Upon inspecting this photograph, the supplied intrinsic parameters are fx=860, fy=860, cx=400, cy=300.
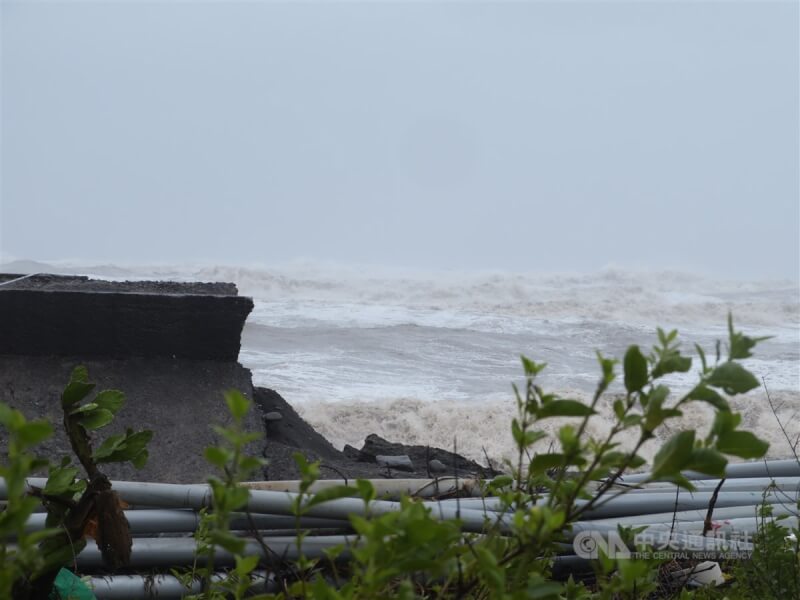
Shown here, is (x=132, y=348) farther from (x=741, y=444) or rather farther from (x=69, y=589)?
(x=741, y=444)

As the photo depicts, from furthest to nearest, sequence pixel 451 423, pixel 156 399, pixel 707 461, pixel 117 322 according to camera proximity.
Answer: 1. pixel 451 423
2. pixel 117 322
3. pixel 156 399
4. pixel 707 461

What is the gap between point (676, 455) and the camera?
3.02ft

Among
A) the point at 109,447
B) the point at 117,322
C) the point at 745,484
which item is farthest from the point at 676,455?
the point at 117,322

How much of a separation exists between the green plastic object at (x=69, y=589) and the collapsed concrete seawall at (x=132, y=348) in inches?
101

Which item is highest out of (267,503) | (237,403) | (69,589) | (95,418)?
(237,403)

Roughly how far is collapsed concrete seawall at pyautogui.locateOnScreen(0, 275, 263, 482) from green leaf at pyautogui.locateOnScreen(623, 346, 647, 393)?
12.0 ft

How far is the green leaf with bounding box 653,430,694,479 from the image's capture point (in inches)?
36.2

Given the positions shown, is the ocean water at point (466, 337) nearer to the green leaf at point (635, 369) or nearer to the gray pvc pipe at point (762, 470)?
the green leaf at point (635, 369)

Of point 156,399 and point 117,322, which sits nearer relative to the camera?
point 156,399

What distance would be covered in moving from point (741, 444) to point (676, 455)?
A: 0.07 metres

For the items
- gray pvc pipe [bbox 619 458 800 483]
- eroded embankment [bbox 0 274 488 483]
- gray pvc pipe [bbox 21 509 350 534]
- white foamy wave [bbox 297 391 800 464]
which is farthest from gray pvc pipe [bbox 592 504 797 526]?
white foamy wave [bbox 297 391 800 464]

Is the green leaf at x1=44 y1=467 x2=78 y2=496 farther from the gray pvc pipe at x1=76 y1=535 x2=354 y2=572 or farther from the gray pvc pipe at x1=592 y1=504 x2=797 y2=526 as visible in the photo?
the gray pvc pipe at x1=592 y1=504 x2=797 y2=526

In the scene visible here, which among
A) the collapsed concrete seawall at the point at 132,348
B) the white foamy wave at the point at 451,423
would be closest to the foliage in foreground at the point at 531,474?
the collapsed concrete seawall at the point at 132,348

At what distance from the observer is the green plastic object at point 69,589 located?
172 centimetres
